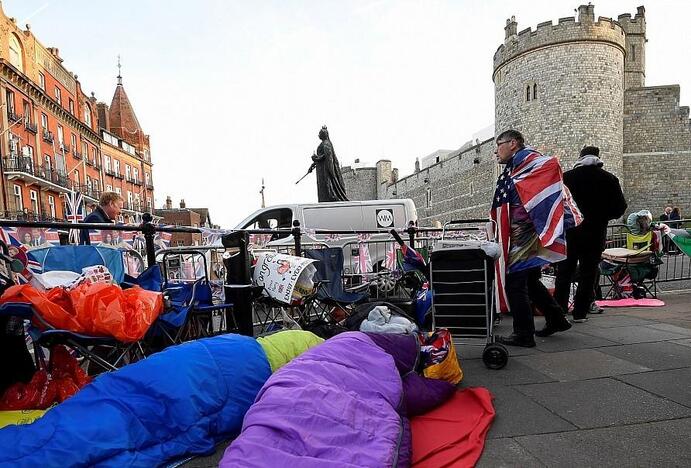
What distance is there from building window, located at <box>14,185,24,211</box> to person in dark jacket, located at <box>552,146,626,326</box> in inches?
1336

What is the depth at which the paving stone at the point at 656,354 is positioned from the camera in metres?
3.09

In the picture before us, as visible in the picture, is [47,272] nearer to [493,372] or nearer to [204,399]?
[204,399]

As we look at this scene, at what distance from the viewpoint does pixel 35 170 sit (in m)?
29.6

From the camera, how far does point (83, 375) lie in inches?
115

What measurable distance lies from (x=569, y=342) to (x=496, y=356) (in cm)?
118

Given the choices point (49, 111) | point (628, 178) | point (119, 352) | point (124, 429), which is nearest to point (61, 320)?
point (119, 352)

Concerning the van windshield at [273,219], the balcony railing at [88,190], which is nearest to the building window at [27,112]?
the balcony railing at [88,190]

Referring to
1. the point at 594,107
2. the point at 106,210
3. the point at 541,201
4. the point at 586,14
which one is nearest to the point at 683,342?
the point at 541,201

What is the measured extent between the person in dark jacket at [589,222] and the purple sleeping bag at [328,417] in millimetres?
3276

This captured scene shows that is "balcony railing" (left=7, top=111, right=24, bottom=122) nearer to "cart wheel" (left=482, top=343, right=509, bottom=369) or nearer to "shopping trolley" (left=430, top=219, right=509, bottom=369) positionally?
"shopping trolley" (left=430, top=219, right=509, bottom=369)

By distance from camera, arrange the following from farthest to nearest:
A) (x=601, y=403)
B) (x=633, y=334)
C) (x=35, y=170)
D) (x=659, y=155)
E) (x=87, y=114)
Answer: (x=87, y=114), (x=35, y=170), (x=659, y=155), (x=633, y=334), (x=601, y=403)

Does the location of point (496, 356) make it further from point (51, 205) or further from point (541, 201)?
point (51, 205)

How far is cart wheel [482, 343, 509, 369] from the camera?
3.10m

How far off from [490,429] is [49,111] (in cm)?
4039
